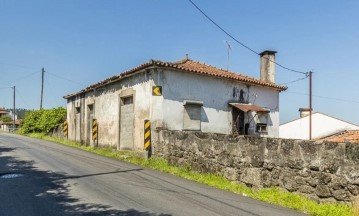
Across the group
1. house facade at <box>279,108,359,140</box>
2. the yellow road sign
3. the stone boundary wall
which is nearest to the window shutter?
the yellow road sign

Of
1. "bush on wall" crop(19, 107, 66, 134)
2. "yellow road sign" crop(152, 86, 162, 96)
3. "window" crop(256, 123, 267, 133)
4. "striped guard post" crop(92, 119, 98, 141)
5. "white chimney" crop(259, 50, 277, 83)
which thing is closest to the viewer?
"yellow road sign" crop(152, 86, 162, 96)

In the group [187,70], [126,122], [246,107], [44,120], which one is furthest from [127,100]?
[44,120]

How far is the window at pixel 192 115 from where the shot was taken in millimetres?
14035

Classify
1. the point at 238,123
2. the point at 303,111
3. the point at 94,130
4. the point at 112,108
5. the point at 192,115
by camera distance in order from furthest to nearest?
the point at 303,111 < the point at 94,130 < the point at 112,108 < the point at 238,123 < the point at 192,115

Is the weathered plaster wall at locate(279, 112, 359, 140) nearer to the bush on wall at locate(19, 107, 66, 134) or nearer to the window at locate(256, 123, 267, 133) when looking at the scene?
the window at locate(256, 123, 267, 133)

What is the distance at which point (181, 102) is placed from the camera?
13.9 metres

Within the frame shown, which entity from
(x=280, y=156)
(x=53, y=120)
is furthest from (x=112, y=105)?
(x=53, y=120)

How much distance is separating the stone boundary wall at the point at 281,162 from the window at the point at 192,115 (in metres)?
2.59

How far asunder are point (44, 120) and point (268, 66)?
22845 millimetres

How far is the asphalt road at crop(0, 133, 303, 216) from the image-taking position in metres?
5.77

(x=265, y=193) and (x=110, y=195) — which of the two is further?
(x=265, y=193)

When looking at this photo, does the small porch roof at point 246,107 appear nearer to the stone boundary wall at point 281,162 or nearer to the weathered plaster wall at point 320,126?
the stone boundary wall at point 281,162

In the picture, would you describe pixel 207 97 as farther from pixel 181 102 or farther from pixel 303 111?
pixel 303 111

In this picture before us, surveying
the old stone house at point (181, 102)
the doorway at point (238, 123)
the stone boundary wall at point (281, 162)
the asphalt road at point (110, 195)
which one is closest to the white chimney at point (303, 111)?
the old stone house at point (181, 102)
